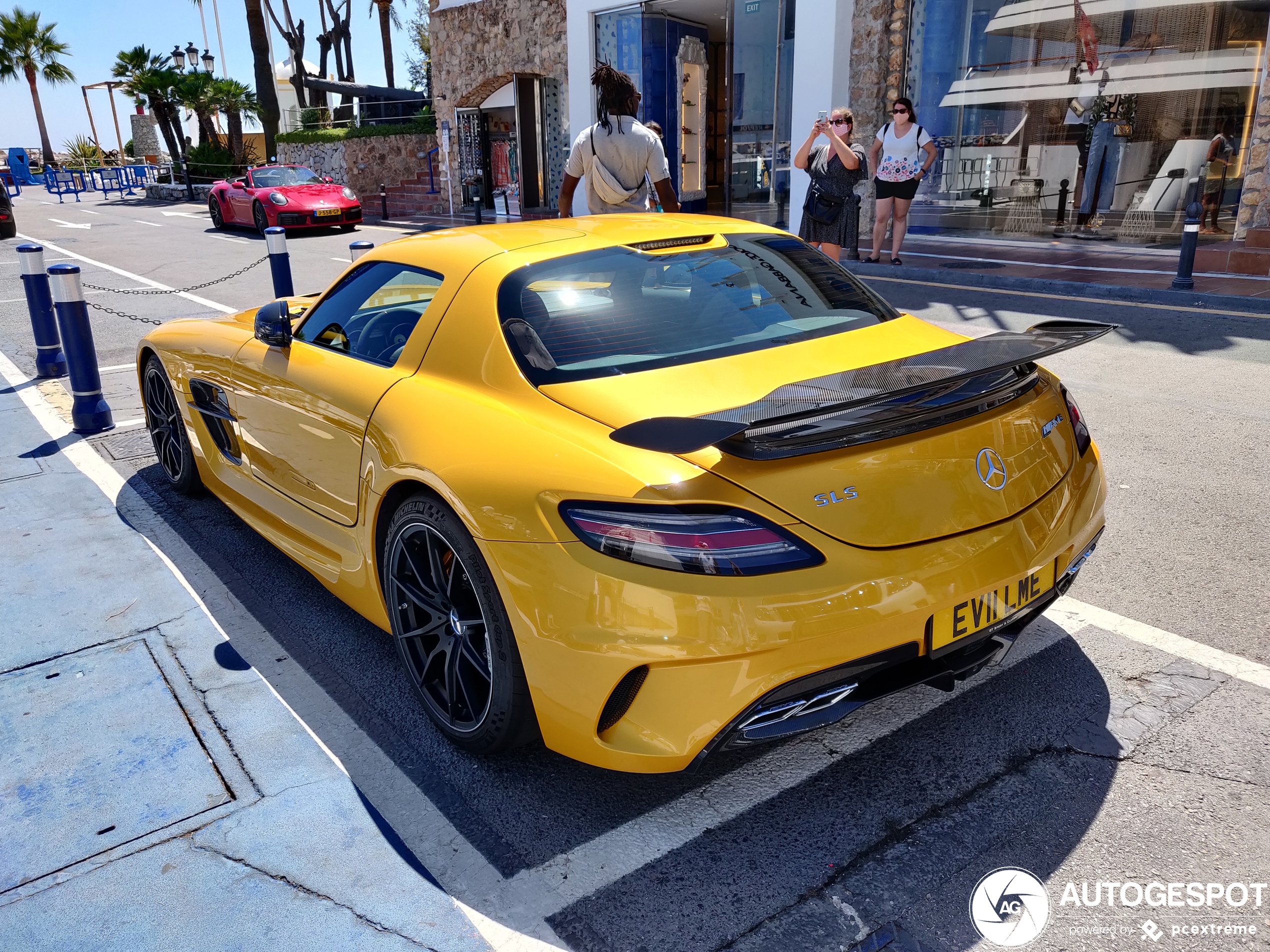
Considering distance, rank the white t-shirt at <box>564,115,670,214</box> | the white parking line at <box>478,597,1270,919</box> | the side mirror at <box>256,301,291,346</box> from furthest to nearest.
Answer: the white t-shirt at <box>564,115,670,214</box> < the side mirror at <box>256,301,291,346</box> < the white parking line at <box>478,597,1270,919</box>

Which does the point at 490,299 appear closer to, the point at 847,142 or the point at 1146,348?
the point at 1146,348

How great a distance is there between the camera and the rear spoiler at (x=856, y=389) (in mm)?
2102

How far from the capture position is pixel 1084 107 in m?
14.3

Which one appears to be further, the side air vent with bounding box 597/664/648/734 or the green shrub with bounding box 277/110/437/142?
the green shrub with bounding box 277/110/437/142

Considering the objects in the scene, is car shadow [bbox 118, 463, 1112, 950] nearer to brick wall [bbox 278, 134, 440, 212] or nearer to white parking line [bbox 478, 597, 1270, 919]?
white parking line [bbox 478, 597, 1270, 919]

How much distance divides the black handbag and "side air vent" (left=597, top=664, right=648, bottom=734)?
8245 millimetres

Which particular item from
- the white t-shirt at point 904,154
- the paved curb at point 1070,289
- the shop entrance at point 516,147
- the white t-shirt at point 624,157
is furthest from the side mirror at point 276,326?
the shop entrance at point 516,147

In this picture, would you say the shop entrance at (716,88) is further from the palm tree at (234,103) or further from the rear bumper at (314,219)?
the palm tree at (234,103)

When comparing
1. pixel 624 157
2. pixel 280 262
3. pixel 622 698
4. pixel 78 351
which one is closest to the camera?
pixel 622 698

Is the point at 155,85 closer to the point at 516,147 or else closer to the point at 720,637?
the point at 516,147

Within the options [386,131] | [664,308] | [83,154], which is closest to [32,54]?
[83,154]

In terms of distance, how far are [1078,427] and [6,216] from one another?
73.9 feet

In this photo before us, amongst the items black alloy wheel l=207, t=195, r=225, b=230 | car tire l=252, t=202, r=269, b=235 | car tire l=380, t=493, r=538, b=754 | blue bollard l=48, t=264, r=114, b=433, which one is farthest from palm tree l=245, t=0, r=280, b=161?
car tire l=380, t=493, r=538, b=754

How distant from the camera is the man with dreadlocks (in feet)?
21.3
